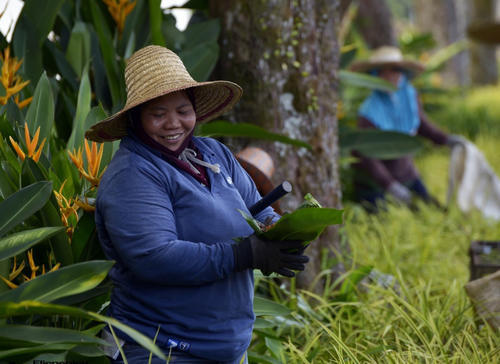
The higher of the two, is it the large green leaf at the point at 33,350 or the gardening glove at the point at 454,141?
the large green leaf at the point at 33,350

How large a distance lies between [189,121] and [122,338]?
2.18 feet

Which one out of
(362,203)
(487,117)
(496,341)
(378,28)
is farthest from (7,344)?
(487,117)

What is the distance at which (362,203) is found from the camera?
536cm

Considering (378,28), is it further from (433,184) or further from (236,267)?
(236,267)

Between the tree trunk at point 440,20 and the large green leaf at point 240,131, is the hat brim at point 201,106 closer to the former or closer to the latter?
the large green leaf at point 240,131

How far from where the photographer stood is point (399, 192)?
5.06 meters

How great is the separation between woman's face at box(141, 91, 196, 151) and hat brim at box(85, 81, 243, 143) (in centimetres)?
4

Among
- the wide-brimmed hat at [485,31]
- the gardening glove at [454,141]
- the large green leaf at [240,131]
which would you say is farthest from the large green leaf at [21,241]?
the wide-brimmed hat at [485,31]

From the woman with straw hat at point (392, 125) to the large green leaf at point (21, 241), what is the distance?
3454mm

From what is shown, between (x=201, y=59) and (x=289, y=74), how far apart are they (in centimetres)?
46

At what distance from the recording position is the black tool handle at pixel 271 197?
1.72 metres

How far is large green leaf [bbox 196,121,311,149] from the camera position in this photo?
292cm

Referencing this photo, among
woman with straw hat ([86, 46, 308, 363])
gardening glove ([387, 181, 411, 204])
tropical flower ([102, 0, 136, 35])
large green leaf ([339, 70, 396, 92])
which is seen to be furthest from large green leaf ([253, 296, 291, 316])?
gardening glove ([387, 181, 411, 204])

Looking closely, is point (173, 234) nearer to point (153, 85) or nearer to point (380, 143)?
point (153, 85)
